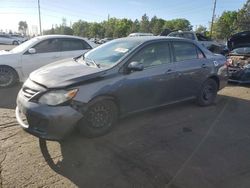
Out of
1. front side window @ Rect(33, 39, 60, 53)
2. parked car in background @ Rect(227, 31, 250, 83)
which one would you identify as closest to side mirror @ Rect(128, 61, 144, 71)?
front side window @ Rect(33, 39, 60, 53)

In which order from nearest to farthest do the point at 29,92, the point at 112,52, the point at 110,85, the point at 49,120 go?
the point at 49,120 < the point at 29,92 < the point at 110,85 < the point at 112,52

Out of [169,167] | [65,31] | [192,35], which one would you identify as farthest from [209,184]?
[65,31]

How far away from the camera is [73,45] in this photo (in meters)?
8.45

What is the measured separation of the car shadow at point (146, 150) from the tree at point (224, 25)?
59.4 m

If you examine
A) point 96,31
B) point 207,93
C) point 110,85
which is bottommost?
point 207,93

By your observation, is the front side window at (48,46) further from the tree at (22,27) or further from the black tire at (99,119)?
the tree at (22,27)

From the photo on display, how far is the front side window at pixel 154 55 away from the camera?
472 centimetres

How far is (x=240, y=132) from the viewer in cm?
475

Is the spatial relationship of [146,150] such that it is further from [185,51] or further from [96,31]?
[96,31]

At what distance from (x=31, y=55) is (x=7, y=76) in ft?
2.89

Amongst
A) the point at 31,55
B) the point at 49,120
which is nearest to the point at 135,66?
the point at 49,120

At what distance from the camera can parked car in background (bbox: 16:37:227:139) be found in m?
3.70

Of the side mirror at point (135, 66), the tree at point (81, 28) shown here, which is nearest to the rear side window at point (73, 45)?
the side mirror at point (135, 66)

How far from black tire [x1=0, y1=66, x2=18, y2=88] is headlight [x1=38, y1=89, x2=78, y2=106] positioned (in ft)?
14.0
